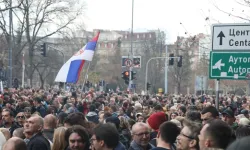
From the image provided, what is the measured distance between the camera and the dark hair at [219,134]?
16.4 feet

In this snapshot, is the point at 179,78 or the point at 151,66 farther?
the point at 151,66

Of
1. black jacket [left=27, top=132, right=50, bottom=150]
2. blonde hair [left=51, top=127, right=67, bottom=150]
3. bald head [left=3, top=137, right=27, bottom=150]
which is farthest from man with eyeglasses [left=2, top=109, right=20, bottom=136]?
bald head [left=3, top=137, right=27, bottom=150]

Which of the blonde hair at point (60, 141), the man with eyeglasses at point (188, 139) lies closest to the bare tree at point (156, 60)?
the blonde hair at point (60, 141)

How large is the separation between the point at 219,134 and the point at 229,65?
4.46 m

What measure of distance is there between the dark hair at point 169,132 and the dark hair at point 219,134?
1.02 metres

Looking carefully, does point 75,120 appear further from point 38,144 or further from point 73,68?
point 73,68

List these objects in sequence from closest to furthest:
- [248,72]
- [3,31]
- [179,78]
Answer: [248,72] → [3,31] → [179,78]

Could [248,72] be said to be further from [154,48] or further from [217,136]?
[154,48]

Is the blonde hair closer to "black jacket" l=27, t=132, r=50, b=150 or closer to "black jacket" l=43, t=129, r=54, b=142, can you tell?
"black jacket" l=27, t=132, r=50, b=150

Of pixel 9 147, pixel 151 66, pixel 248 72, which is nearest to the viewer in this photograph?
pixel 9 147

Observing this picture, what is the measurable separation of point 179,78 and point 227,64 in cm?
5756

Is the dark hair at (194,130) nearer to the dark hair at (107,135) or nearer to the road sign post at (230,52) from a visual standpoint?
the dark hair at (107,135)

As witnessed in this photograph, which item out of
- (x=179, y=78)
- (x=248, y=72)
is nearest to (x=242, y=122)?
(x=248, y=72)

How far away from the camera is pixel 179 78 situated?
66750 millimetres
